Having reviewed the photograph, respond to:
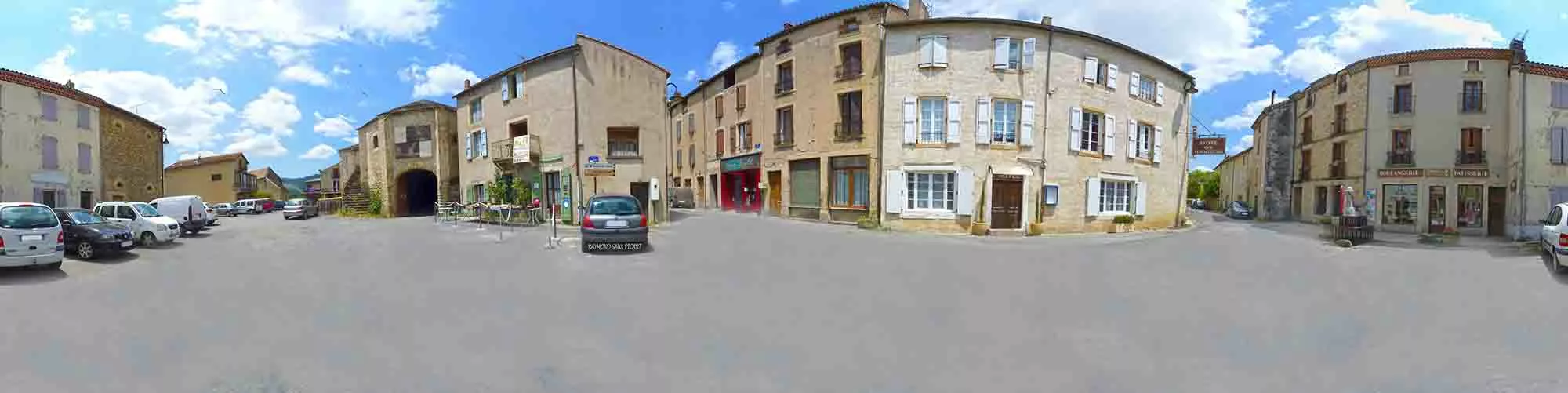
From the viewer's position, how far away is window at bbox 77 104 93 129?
24078 millimetres

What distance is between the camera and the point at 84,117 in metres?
24.5

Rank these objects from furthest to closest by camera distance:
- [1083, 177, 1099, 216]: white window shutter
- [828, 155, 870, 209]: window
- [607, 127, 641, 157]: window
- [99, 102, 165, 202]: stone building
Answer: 1. [99, 102, 165, 202]: stone building
2. [607, 127, 641, 157]: window
3. [828, 155, 870, 209]: window
4. [1083, 177, 1099, 216]: white window shutter

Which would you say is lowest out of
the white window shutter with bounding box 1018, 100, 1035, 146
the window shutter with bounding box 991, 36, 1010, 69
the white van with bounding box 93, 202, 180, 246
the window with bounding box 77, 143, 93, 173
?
the white van with bounding box 93, 202, 180, 246

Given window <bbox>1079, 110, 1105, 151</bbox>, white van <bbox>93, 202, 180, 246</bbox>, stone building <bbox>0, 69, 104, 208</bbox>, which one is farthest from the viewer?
stone building <bbox>0, 69, 104, 208</bbox>

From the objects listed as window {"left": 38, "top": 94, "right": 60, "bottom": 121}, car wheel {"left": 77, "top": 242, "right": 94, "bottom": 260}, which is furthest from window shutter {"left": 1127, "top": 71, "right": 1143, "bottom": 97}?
window {"left": 38, "top": 94, "right": 60, "bottom": 121}

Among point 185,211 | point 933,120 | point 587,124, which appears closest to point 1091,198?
point 933,120

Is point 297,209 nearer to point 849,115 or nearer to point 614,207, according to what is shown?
point 614,207

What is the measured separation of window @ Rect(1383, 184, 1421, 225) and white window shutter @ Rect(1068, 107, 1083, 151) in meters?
16.5

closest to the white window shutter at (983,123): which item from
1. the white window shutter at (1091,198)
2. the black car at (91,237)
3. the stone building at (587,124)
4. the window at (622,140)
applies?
the white window shutter at (1091,198)

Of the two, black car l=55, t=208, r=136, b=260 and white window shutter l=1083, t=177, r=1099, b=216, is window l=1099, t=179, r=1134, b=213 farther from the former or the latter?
black car l=55, t=208, r=136, b=260

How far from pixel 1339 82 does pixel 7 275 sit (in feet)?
145

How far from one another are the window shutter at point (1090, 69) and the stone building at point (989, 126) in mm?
41

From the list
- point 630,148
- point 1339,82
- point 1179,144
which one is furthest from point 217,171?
point 1339,82

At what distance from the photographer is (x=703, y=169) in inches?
1219
